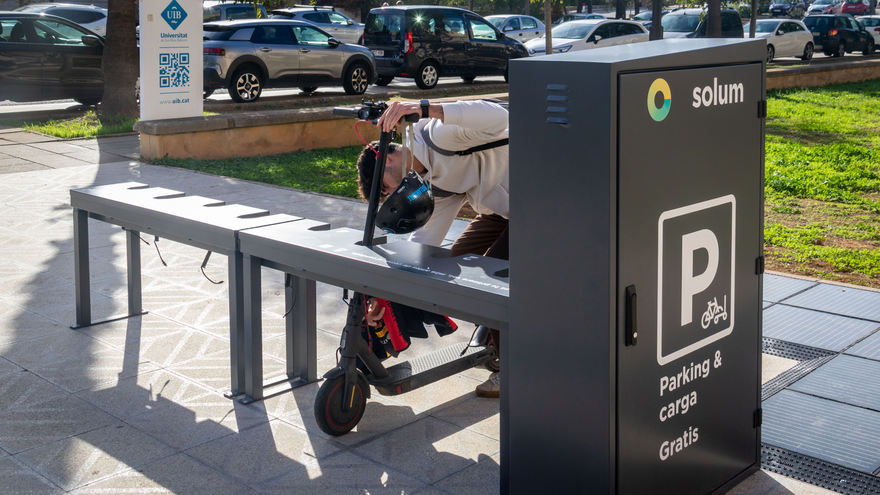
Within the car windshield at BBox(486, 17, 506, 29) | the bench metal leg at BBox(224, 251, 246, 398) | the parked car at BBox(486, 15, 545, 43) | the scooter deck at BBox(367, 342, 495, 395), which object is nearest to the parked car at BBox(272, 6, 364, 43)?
the parked car at BBox(486, 15, 545, 43)

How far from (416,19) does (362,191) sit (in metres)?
15.5

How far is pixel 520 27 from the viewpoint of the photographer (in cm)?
2808

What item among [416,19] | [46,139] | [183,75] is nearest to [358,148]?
[183,75]

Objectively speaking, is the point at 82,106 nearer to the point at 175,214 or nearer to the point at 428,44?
the point at 428,44

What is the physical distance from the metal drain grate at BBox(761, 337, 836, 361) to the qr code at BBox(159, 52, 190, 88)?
8.51 m

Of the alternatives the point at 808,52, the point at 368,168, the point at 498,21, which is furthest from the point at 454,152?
the point at 808,52

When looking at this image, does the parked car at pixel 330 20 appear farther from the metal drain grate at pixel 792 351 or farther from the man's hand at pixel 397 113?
the man's hand at pixel 397 113

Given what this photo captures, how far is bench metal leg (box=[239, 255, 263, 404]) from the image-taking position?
3830 millimetres

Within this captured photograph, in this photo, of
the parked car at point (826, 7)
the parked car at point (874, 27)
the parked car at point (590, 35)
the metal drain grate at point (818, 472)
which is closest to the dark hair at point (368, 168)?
the metal drain grate at point (818, 472)

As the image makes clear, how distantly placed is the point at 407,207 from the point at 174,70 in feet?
28.1

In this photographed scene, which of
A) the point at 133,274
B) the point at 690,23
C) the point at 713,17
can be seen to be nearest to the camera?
the point at 133,274

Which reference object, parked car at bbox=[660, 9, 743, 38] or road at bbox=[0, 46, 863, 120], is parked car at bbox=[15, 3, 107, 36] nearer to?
road at bbox=[0, 46, 863, 120]

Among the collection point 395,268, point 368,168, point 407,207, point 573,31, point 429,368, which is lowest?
point 429,368

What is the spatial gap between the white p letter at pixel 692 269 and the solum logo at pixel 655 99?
42cm
